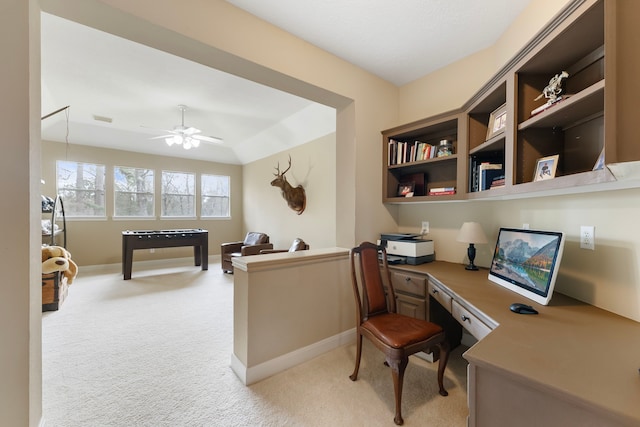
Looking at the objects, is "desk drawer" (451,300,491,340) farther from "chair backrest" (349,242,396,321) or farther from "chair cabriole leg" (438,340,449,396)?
"chair backrest" (349,242,396,321)

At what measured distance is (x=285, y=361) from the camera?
2088mm

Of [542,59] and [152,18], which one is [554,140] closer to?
[542,59]

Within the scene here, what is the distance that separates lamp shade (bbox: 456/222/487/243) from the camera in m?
2.05

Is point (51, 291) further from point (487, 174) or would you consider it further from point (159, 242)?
point (487, 174)

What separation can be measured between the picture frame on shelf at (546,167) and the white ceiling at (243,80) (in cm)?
116

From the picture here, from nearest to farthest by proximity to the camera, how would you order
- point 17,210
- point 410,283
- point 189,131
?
point 17,210, point 410,283, point 189,131

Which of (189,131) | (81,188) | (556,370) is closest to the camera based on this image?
(556,370)

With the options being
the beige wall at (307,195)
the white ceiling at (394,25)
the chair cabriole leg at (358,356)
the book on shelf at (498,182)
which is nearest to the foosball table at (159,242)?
the beige wall at (307,195)

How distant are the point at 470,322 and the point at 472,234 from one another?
84 cm

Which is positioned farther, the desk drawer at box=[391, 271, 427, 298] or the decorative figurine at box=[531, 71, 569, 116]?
the desk drawer at box=[391, 271, 427, 298]

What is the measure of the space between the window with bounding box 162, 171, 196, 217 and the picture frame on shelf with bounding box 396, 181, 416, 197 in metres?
5.73

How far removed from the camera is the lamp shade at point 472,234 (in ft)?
6.72

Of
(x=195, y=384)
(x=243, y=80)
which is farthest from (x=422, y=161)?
(x=195, y=384)

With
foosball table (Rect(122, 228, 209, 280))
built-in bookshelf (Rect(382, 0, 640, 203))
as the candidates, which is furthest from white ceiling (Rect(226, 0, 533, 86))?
foosball table (Rect(122, 228, 209, 280))
